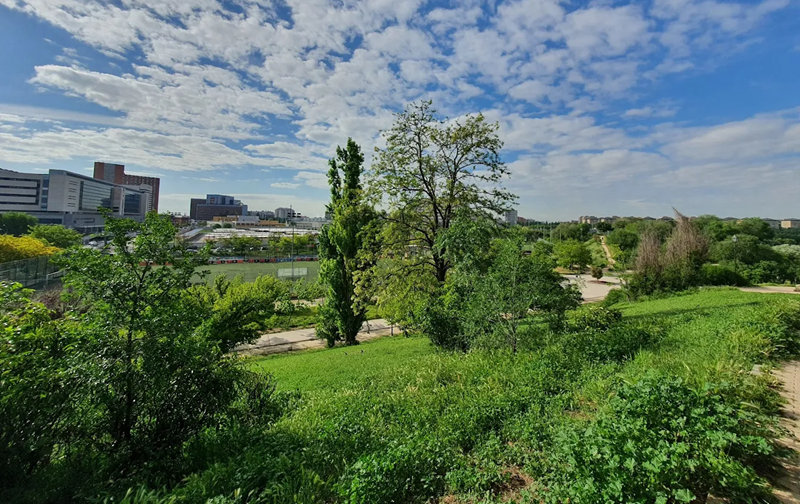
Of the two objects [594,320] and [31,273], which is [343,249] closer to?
[594,320]

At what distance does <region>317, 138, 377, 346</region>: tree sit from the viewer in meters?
14.7

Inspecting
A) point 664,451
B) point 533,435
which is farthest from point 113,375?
point 664,451

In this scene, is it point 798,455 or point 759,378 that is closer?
point 798,455

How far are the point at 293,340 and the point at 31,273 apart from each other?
16072 mm

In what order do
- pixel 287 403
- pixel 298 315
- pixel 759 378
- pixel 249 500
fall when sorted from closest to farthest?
pixel 249 500, pixel 759 378, pixel 287 403, pixel 298 315

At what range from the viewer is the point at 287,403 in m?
5.90

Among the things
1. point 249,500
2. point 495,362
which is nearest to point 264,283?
point 495,362

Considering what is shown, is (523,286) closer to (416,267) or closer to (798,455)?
(798,455)

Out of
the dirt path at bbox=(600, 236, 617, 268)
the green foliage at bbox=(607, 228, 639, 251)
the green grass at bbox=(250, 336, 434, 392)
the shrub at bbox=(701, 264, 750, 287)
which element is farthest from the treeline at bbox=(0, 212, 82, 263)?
the green foliage at bbox=(607, 228, 639, 251)

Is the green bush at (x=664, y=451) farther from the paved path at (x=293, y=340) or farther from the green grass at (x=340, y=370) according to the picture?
the paved path at (x=293, y=340)

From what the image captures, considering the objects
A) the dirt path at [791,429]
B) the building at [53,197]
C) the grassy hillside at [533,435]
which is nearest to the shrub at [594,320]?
the grassy hillside at [533,435]

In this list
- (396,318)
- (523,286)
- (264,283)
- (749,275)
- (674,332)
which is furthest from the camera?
(749,275)

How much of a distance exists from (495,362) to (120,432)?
566 centimetres

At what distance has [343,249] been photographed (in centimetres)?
1592
